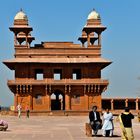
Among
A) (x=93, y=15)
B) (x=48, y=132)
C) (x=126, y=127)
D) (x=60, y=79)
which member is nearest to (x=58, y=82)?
(x=60, y=79)

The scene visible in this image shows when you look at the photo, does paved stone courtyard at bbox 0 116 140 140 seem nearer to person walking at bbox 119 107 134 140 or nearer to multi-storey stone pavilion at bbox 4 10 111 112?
person walking at bbox 119 107 134 140

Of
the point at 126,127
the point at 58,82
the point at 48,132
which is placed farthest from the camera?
the point at 58,82

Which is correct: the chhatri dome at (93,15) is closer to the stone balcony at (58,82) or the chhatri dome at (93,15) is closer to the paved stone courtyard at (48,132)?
the stone balcony at (58,82)

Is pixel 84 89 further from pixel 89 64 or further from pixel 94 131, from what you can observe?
pixel 94 131

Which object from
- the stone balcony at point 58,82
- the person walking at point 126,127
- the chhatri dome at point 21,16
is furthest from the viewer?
the chhatri dome at point 21,16

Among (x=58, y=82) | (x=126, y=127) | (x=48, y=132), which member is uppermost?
(x=58, y=82)

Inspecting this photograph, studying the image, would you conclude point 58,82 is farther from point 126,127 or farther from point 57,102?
point 126,127

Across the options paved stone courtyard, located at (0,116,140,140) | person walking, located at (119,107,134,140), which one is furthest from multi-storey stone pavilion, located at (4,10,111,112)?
person walking, located at (119,107,134,140)

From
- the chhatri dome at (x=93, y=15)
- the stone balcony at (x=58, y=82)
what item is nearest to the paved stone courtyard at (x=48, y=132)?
the stone balcony at (x=58, y=82)

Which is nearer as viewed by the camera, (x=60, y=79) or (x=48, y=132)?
(x=48, y=132)

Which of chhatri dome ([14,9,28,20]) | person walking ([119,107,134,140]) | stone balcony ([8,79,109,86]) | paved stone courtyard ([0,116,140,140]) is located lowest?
paved stone courtyard ([0,116,140,140])

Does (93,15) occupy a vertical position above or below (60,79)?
above

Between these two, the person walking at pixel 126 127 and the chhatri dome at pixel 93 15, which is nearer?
the person walking at pixel 126 127

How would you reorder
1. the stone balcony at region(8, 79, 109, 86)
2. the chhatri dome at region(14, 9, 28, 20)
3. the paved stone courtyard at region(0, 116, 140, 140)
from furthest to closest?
the chhatri dome at region(14, 9, 28, 20) < the stone balcony at region(8, 79, 109, 86) < the paved stone courtyard at region(0, 116, 140, 140)
